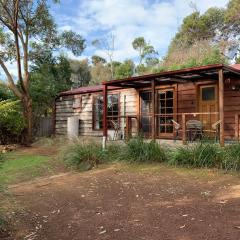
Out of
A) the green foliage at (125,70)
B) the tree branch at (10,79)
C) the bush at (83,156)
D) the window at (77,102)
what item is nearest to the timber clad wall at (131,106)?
the window at (77,102)

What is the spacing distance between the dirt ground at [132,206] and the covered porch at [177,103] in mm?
3024

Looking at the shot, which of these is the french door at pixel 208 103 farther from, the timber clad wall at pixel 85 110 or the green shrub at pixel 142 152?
the green shrub at pixel 142 152

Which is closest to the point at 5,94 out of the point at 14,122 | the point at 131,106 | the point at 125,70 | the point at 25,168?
the point at 14,122

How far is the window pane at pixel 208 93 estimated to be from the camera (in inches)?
547

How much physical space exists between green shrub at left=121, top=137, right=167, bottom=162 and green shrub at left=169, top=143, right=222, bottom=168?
69cm

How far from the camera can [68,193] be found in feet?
26.7

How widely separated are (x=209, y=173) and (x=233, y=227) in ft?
13.2

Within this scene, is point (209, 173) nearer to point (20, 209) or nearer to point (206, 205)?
point (206, 205)

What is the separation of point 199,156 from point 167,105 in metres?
5.76

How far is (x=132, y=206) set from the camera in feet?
22.0

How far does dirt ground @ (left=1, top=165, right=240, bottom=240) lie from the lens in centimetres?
530

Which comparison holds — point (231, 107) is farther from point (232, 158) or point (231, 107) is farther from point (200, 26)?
point (200, 26)

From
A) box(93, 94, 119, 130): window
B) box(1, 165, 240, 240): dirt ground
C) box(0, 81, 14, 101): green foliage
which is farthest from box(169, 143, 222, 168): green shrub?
box(0, 81, 14, 101): green foliage

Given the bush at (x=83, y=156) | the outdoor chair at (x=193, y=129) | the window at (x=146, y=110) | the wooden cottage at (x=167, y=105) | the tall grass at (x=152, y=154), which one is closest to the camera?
the tall grass at (x=152, y=154)
